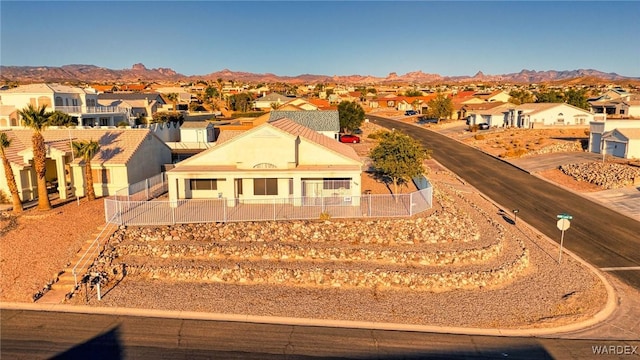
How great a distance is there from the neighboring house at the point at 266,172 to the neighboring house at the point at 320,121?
19.5m

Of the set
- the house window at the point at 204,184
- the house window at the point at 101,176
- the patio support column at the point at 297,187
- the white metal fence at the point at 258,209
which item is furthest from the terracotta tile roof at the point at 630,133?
the house window at the point at 101,176

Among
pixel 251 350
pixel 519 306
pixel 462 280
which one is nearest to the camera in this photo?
pixel 251 350

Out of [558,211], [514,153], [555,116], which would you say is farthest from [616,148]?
[555,116]

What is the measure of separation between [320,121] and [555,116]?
45.2 metres

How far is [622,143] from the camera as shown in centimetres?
5034

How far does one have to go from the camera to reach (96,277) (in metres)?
21.5

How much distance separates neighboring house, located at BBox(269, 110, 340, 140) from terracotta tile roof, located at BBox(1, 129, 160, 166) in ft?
55.1

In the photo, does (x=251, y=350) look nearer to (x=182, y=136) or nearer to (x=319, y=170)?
(x=319, y=170)

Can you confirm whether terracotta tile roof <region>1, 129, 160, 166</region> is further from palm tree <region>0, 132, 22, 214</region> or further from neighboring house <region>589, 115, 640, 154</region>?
neighboring house <region>589, 115, 640, 154</region>

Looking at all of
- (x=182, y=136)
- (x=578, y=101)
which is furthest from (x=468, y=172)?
(x=578, y=101)

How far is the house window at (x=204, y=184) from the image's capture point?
30156 mm

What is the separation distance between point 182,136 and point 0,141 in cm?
2236

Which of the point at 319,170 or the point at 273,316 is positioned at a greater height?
the point at 319,170

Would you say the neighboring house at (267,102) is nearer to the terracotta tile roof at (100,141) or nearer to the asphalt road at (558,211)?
the asphalt road at (558,211)
